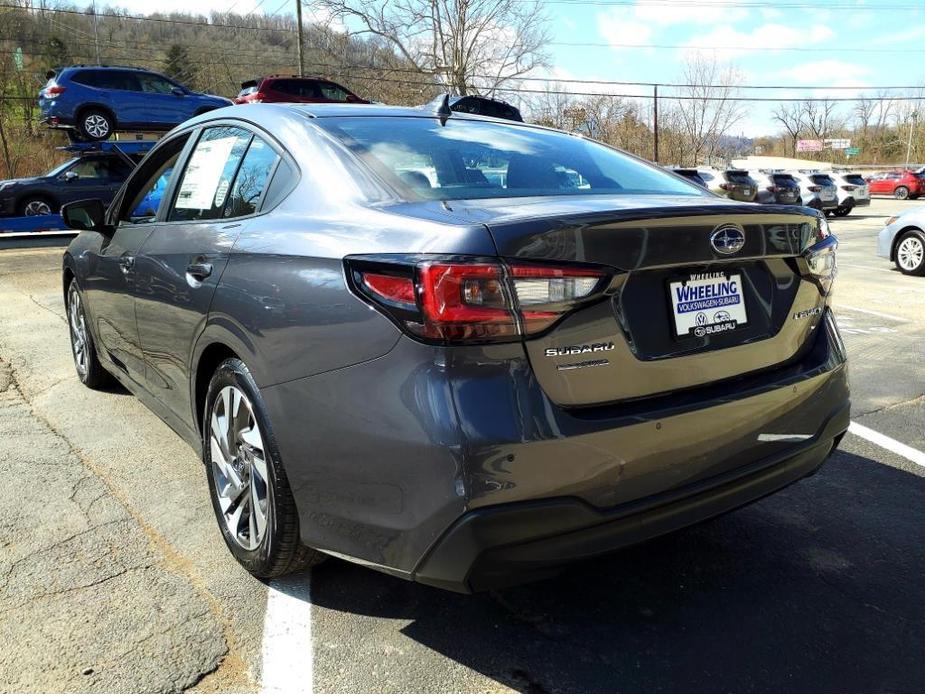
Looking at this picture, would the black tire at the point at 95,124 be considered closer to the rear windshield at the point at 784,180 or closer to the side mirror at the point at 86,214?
the side mirror at the point at 86,214

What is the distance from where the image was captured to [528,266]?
6.00 ft

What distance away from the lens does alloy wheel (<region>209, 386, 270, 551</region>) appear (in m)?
2.49

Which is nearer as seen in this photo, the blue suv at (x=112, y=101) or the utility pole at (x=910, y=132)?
the blue suv at (x=112, y=101)

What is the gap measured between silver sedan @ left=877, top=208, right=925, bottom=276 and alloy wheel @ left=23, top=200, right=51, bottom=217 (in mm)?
15534

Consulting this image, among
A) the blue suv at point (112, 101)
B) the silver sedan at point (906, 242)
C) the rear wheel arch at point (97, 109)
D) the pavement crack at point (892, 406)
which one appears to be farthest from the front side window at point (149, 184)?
the rear wheel arch at point (97, 109)

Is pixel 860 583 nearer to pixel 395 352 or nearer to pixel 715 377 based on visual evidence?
pixel 715 377

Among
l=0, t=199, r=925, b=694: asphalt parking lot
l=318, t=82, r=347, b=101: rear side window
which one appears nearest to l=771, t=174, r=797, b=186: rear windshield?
l=318, t=82, r=347, b=101: rear side window

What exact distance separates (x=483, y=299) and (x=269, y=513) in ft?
3.64

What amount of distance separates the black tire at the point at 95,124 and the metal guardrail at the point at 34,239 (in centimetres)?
301

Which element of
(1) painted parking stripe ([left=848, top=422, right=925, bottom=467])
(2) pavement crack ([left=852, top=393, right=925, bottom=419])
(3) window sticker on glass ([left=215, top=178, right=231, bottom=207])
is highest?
(3) window sticker on glass ([left=215, top=178, right=231, bottom=207])

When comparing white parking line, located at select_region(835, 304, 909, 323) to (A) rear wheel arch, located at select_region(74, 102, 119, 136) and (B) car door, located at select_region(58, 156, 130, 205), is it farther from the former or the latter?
(A) rear wheel arch, located at select_region(74, 102, 119, 136)

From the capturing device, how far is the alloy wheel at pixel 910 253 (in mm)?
10500

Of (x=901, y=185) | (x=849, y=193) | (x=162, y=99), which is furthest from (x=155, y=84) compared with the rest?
(x=901, y=185)

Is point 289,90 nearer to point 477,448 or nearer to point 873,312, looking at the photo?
point 873,312
